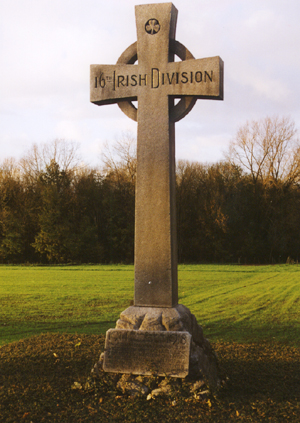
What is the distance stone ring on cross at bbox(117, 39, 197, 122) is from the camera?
5.04 m

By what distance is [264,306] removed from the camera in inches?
441

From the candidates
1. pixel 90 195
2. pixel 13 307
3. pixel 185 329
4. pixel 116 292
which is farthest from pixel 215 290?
pixel 90 195

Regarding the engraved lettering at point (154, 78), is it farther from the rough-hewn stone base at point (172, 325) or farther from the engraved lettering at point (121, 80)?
the rough-hewn stone base at point (172, 325)

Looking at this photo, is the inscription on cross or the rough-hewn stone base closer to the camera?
the rough-hewn stone base

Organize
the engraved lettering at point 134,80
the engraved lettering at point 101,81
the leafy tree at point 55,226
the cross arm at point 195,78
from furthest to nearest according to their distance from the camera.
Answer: the leafy tree at point 55,226
the engraved lettering at point 101,81
the engraved lettering at point 134,80
the cross arm at point 195,78

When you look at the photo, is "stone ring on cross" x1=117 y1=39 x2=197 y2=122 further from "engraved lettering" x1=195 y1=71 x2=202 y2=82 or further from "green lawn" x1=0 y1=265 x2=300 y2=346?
"green lawn" x1=0 y1=265 x2=300 y2=346

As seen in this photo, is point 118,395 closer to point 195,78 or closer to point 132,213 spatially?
point 195,78

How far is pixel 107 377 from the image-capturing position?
459 centimetres

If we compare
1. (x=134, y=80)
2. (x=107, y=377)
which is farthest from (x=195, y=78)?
(x=107, y=377)

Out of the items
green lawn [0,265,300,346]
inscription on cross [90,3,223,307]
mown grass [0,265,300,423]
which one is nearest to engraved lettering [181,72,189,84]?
inscription on cross [90,3,223,307]

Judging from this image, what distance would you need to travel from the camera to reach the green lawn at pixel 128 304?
8.34 metres

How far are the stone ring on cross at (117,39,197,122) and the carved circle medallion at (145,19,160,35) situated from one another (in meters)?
0.23

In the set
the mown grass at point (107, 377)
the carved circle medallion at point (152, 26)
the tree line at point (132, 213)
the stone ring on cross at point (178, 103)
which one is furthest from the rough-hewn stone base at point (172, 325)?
the tree line at point (132, 213)

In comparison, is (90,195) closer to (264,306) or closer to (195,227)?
(195,227)
